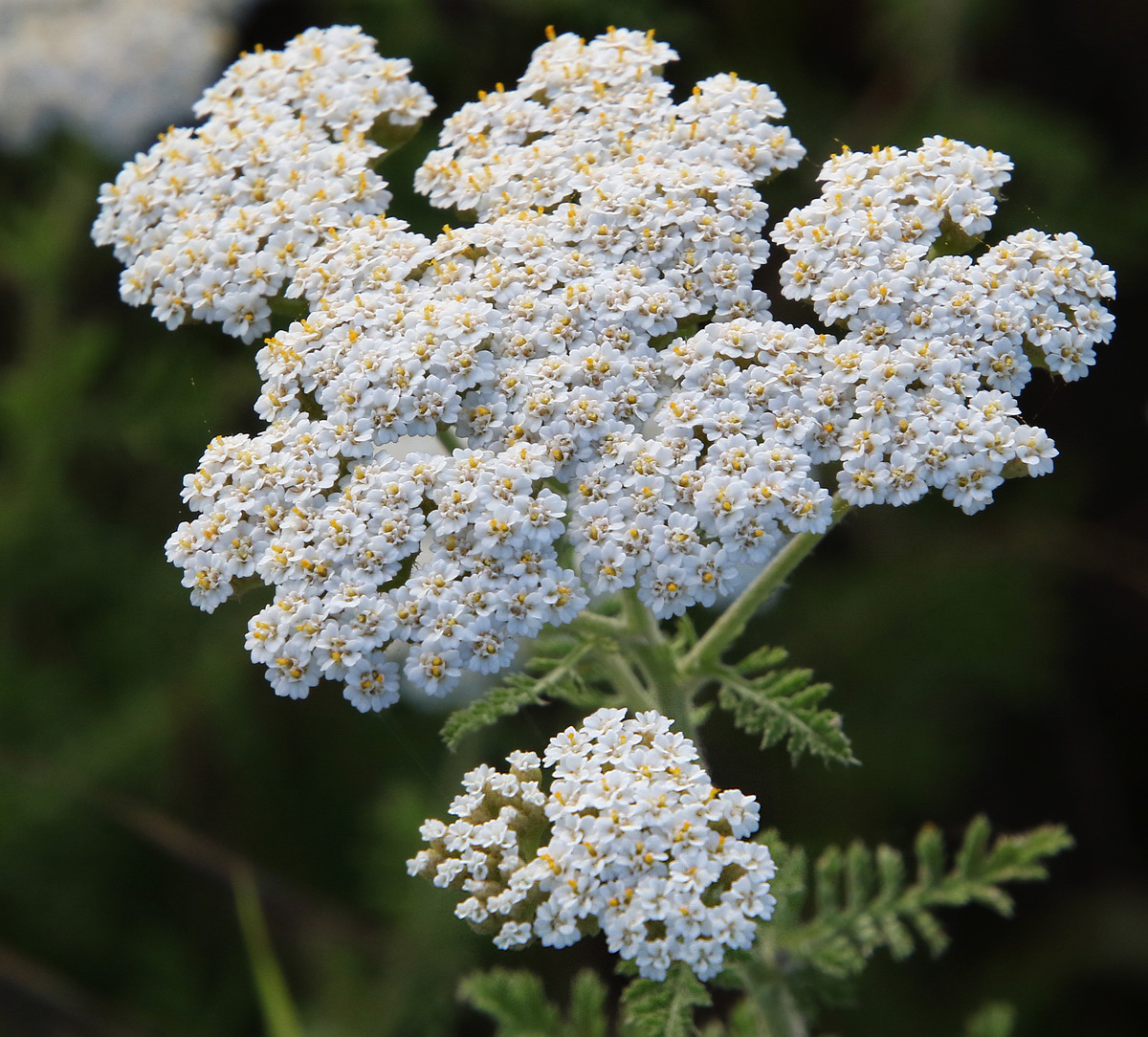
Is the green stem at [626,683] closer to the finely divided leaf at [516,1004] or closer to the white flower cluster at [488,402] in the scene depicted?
the white flower cluster at [488,402]

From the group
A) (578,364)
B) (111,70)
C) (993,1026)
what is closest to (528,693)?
(578,364)

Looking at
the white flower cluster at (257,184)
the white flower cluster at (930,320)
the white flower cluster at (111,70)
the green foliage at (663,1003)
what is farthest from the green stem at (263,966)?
the white flower cluster at (111,70)

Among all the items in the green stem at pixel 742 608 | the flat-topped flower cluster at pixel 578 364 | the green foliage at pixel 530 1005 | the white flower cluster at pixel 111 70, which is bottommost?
the green foliage at pixel 530 1005

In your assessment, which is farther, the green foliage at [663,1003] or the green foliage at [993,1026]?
the green foliage at [993,1026]

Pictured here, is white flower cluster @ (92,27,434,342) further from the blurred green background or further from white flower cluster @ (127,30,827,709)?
the blurred green background

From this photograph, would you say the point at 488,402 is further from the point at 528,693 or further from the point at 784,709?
the point at 784,709

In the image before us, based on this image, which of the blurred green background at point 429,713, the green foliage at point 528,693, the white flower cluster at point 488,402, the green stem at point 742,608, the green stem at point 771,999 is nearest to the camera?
the white flower cluster at point 488,402

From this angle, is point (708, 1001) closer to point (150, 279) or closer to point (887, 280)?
point (887, 280)

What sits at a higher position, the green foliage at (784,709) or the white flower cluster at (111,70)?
the white flower cluster at (111,70)

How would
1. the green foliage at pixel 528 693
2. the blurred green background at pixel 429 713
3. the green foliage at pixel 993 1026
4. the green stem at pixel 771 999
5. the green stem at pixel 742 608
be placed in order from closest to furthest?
1. the green foliage at pixel 528 693
2. the green stem at pixel 742 608
3. the green stem at pixel 771 999
4. the green foliage at pixel 993 1026
5. the blurred green background at pixel 429 713
